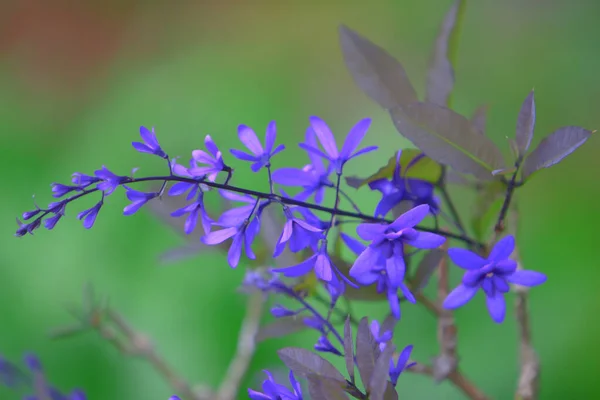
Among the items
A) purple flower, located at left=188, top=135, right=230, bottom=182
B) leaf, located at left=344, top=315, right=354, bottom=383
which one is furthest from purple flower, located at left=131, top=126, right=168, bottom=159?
leaf, located at left=344, top=315, right=354, bottom=383

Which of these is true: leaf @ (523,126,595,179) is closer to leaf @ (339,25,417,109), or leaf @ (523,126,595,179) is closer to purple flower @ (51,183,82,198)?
leaf @ (339,25,417,109)

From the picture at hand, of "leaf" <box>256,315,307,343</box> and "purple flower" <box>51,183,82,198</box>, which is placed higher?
"purple flower" <box>51,183,82,198</box>

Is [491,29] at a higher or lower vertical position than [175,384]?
higher

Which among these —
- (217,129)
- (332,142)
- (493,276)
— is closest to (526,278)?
(493,276)

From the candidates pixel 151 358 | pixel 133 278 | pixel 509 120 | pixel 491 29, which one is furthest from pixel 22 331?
pixel 491 29

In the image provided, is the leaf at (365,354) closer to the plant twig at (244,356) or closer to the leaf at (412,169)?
the leaf at (412,169)

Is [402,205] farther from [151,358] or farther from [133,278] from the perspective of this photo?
[133,278]
